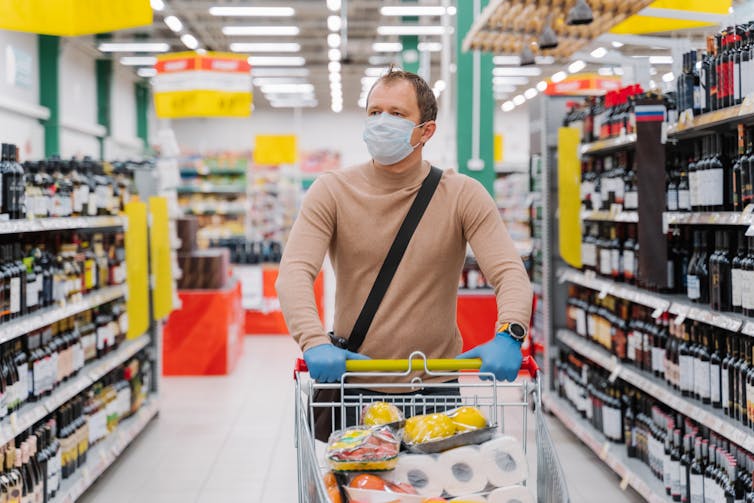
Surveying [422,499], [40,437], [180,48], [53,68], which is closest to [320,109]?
[180,48]

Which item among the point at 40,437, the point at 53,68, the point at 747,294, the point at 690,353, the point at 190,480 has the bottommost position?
the point at 190,480

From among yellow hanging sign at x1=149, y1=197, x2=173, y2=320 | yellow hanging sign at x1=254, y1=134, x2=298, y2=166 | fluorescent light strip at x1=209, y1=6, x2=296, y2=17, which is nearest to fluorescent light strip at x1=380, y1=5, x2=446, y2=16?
fluorescent light strip at x1=209, y1=6, x2=296, y2=17

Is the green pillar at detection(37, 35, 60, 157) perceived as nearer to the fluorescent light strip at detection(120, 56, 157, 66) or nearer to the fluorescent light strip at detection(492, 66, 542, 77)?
the fluorescent light strip at detection(120, 56, 157, 66)

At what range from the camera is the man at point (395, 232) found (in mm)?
2236

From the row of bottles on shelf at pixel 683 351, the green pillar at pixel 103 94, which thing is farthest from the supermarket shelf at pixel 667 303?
the green pillar at pixel 103 94

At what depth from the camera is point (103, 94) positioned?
17391 millimetres

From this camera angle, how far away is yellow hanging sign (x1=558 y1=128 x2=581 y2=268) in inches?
221

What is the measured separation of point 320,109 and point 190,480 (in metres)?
20.7

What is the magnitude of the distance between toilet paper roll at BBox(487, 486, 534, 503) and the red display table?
642cm

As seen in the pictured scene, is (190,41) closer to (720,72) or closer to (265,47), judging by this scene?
(265,47)

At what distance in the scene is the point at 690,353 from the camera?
384 cm

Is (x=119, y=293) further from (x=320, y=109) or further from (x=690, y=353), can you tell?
(x=320, y=109)

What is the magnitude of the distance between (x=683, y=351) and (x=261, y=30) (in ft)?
38.3

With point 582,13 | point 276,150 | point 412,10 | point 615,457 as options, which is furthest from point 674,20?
point 276,150
